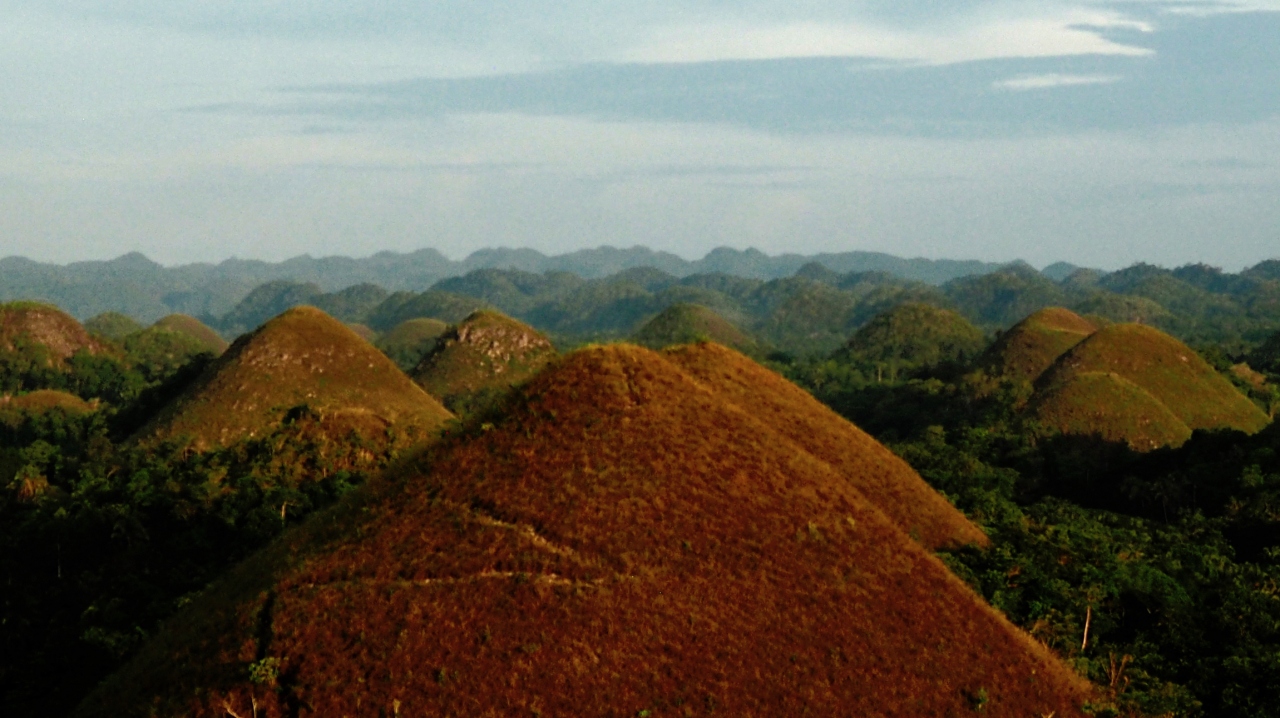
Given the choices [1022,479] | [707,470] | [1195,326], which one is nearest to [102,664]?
[707,470]

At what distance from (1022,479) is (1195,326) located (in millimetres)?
149521

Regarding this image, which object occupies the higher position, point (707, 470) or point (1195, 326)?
point (707, 470)

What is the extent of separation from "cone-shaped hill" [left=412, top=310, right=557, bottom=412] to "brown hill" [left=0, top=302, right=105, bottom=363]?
42.7m

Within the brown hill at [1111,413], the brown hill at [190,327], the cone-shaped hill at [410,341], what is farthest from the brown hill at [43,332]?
the brown hill at [1111,413]

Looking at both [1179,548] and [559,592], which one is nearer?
[559,592]

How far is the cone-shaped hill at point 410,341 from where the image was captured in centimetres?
15312

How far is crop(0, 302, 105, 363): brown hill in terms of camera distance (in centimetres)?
10888

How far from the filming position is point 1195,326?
184m

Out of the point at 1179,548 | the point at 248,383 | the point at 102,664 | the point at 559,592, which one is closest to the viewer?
the point at 559,592

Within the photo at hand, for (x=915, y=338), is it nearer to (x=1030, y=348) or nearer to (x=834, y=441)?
(x=1030, y=348)

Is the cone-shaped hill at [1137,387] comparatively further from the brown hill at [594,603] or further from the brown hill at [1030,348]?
the brown hill at [594,603]

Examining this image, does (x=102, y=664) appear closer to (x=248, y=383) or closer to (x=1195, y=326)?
(x=248, y=383)

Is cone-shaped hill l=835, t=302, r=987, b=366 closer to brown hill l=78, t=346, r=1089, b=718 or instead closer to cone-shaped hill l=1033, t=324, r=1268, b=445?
cone-shaped hill l=1033, t=324, r=1268, b=445

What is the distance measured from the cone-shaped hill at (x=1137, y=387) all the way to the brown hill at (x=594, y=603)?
177ft
